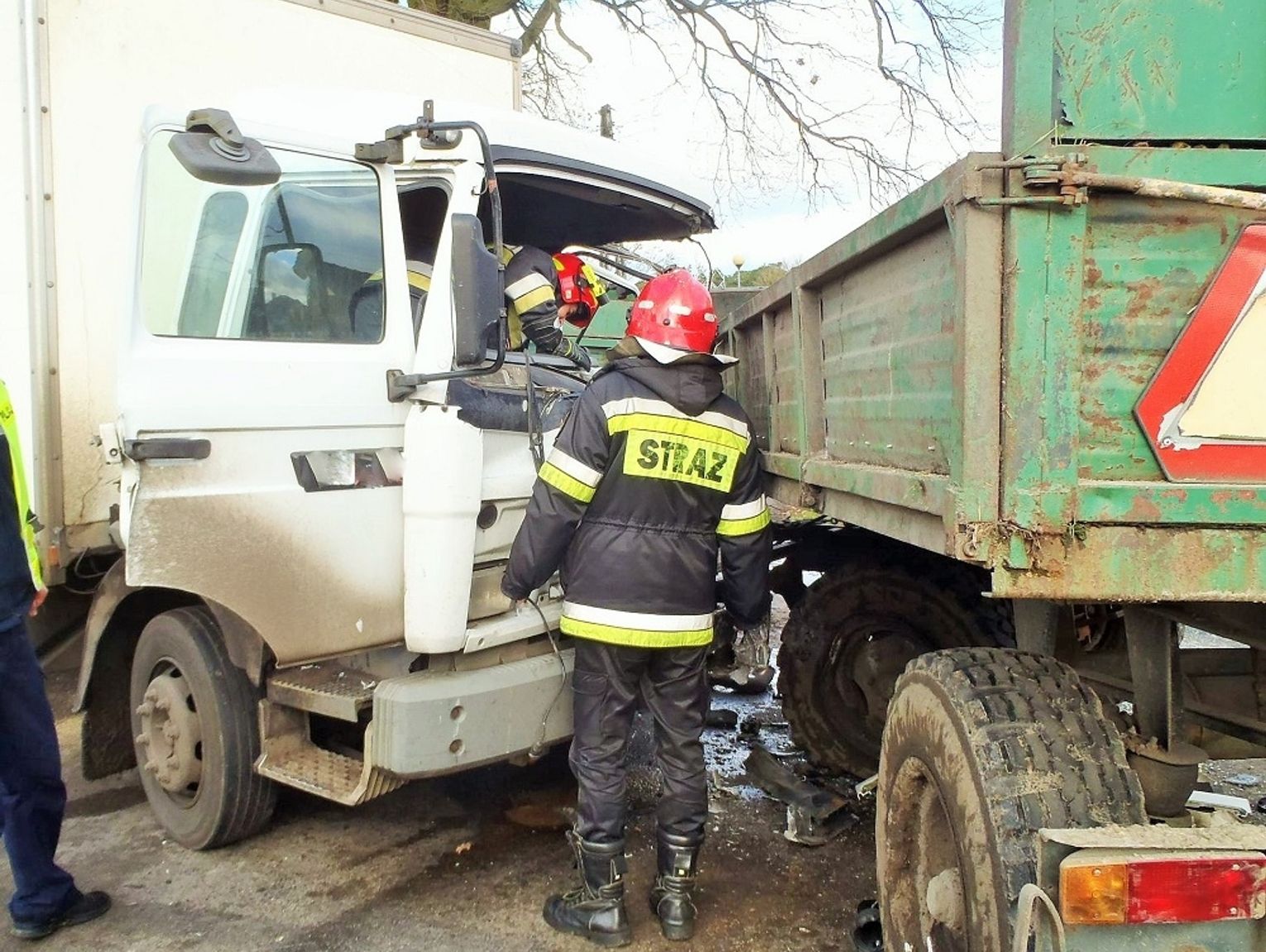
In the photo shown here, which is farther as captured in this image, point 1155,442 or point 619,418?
point 619,418

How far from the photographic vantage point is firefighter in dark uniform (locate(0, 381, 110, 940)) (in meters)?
3.00

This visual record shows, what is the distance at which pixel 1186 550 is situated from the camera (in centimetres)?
177

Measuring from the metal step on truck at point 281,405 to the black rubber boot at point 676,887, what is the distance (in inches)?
20.7

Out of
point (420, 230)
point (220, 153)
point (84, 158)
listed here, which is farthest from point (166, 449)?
point (84, 158)

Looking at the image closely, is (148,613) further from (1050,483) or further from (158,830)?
(1050,483)

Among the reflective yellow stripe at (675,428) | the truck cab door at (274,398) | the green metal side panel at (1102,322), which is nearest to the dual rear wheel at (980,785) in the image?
the green metal side panel at (1102,322)

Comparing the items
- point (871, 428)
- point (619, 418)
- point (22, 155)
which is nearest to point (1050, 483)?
point (871, 428)

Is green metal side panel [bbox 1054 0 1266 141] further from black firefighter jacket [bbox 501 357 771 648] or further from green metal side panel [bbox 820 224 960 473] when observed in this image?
black firefighter jacket [bbox 501 357 771 648]

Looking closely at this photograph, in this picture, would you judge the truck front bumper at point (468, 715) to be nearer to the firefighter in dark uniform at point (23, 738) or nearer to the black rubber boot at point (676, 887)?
the black rubber boot at point (676, 887)

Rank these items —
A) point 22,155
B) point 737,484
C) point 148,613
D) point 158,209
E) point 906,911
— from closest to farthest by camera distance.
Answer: point 906,911
point 158,209
point 737,484
point 22,155
point 148,613

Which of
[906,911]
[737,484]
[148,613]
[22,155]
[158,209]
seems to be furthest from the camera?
[148,613]

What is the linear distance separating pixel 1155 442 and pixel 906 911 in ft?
4.43

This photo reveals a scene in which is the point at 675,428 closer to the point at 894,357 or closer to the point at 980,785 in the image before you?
the point at 894,357

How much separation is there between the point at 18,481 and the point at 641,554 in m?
2.00
